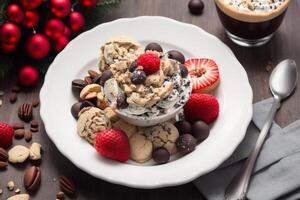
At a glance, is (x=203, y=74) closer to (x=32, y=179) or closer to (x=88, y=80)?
(x=88, y=80)

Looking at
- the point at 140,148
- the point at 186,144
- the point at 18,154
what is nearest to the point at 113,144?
the point at 140,148

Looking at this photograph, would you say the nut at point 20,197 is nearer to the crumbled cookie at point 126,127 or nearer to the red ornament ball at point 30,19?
the crumbled cookie at point 126,127

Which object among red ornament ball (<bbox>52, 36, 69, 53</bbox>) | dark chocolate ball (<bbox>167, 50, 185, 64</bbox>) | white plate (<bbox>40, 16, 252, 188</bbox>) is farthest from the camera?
red ornament ball (<bbox>52, 36, 69, 53</bbox>)

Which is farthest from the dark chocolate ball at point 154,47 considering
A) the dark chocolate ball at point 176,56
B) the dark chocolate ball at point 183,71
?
the dark chocolate ball at point 183,71

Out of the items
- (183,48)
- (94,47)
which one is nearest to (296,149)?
(183,48)

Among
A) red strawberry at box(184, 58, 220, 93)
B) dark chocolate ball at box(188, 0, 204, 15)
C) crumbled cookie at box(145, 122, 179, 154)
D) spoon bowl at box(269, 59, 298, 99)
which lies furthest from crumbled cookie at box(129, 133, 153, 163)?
dark chocolate ball at box(188, 0, 204, 15)

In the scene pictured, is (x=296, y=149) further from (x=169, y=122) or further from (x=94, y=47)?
(x=94, y=47)

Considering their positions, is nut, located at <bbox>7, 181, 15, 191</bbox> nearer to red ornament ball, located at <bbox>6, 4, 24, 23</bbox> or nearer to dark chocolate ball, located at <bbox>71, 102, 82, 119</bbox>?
dark chocolate ball, located at <bbox>71, 102, 82, 119</bbox>
